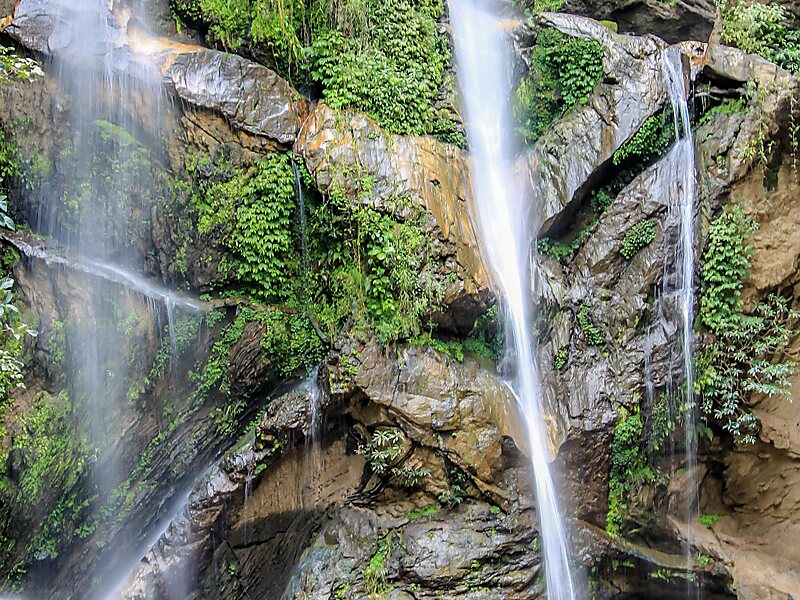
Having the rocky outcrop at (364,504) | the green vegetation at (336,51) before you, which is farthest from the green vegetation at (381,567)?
the green vegetation at (336,51)

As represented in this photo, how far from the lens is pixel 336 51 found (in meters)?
7.75

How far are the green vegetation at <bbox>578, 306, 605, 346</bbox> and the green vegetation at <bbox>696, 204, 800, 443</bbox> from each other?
4.18ft

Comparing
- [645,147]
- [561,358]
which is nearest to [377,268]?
[561,358]

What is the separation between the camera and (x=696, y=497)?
23.6ft

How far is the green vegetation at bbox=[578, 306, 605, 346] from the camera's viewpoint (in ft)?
Result: 23.4

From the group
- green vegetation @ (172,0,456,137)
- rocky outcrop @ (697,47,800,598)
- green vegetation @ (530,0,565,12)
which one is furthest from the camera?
green vegetation @ (530,0,565,12)

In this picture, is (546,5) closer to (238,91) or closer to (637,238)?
(637,238)

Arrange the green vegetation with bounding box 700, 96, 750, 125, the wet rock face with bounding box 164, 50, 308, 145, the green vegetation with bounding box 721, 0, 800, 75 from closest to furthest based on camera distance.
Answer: the wet rock face with bounding box 164, 50, 308, 145 → the green vegetation with bounding box 700, 96, 750, 125 → the green vegetation with bounding box 721, 0, 800, 75

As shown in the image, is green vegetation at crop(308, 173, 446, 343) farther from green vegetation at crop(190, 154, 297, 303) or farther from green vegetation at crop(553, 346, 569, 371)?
green vegetation at crop(553, 346, 569, 371)

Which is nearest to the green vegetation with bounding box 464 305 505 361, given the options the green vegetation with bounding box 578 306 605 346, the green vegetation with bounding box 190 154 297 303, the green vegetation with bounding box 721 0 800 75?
the green vegetation with bounding box 578 306 605 346

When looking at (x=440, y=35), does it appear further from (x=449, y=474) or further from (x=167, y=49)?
(x=449, y=474)

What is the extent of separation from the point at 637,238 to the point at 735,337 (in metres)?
1.73

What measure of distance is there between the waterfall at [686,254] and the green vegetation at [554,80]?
3.74 feet

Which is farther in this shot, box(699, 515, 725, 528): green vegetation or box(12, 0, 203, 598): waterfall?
box(699, 515, 725, 528): green vegetation
